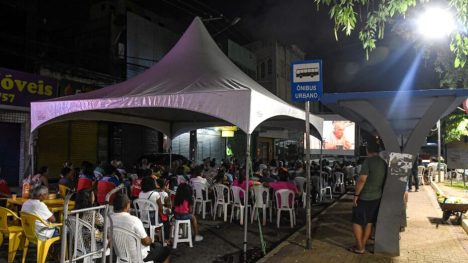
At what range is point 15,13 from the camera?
13.8 m

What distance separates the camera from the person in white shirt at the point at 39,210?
17.3 feet

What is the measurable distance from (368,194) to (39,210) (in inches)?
197

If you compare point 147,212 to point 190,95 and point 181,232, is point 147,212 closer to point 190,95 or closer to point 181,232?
point 181,232

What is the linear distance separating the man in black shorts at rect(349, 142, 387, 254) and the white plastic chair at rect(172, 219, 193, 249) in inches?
110

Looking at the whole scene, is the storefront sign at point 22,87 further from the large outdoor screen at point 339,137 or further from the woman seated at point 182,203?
the large outdoor screen at point 339,137

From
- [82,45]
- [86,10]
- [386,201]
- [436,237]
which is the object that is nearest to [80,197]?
[386,201]

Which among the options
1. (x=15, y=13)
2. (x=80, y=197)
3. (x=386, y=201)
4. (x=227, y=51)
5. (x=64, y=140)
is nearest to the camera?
(x=80, y=197)

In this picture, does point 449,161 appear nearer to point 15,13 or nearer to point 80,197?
point 80,197

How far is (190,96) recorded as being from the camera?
6609 millimetres

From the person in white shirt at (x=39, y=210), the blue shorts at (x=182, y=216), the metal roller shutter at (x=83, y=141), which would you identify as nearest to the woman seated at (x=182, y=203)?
the blue shorts at (x=182, y=216)

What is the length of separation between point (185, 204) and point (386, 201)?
11.1 feet

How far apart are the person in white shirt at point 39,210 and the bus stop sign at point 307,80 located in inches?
164

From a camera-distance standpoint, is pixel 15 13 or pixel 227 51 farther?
pixel 227 51

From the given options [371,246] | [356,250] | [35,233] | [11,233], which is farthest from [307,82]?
[11,233]
